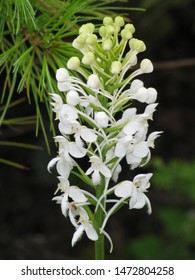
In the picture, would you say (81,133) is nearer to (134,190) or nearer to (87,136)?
(87,136)

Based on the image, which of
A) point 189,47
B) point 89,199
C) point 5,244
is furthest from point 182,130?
point 89,199

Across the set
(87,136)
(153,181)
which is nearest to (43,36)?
(87,136)

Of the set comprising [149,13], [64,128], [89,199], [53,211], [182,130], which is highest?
[149,13]

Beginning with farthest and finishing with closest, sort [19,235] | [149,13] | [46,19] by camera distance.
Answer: [19,235]
[149,13]
[46,19]

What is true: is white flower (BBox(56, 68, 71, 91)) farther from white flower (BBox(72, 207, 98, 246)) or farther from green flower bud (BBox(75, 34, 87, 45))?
white flower (BBox(72, 207, 98, 246))

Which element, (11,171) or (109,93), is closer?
(109,93)

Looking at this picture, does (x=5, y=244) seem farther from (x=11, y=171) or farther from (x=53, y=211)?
(x=53, y=211)
